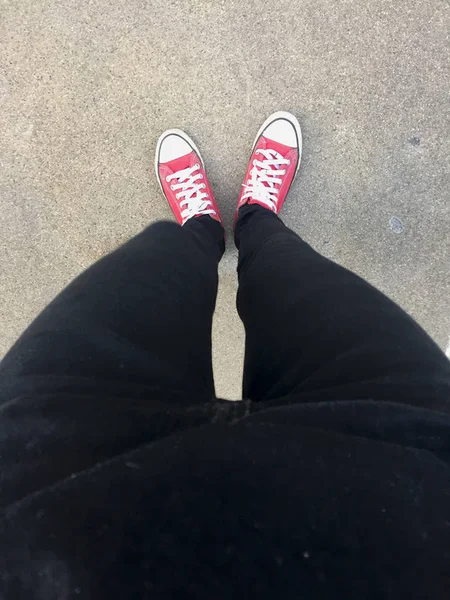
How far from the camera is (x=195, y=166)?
1120mm

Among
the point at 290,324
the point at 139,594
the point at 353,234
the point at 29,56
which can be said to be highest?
the point at 29,56

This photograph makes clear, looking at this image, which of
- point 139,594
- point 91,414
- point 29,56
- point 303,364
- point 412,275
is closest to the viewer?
point 139,594

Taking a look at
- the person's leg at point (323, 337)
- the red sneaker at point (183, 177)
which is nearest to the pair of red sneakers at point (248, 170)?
the red sneaker at point (183, 177)

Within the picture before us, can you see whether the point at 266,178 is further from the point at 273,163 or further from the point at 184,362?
the point at 184,362

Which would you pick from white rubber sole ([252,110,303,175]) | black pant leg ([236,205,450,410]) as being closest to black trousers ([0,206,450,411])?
black pant leg ([236,205,450,410])

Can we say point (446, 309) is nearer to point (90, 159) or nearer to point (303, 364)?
point (303, 364)

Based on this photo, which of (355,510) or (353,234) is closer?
(355,510)

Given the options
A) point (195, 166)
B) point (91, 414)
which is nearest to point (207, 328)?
point (91, 414)

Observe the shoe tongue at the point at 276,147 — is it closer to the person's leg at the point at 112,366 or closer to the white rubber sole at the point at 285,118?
the white rubber sole at the point at 285,118

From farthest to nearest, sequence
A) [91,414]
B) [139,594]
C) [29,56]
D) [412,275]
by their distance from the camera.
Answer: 1. [412,275]
2. [29,56]
3. [91,414]
4. [139,594]

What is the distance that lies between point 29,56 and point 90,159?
0.27 m

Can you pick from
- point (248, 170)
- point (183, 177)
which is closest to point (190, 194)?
point (183, 177)

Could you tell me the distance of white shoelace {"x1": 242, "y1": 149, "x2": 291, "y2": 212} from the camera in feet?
3.54

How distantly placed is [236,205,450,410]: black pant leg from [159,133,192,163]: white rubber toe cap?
1.35 ft
